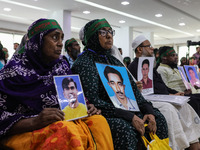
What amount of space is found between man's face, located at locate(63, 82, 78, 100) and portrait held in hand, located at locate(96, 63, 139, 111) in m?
0.44

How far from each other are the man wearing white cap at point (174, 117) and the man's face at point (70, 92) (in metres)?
1.16

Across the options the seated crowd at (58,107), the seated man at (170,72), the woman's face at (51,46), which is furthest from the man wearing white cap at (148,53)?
the woman's face at (51,46)

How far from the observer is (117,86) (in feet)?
6.50

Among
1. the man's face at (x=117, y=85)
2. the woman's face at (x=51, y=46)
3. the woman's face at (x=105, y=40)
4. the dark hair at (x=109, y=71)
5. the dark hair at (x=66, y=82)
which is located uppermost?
the woman's face at (x=105, y=40)

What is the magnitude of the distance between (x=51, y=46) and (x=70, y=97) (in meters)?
0.41

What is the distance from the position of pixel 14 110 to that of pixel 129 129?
30.3 inches

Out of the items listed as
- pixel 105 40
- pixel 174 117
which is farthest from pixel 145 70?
pixel 105 40

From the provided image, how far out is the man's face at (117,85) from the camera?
6.35 feet

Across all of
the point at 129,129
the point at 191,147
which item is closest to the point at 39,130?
the point at 129,129

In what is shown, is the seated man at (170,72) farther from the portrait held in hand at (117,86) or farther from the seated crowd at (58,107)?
the portrait held in hand at (117,86)

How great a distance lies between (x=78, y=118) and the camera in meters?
1.45

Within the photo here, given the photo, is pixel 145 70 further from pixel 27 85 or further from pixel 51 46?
pixel 27 85

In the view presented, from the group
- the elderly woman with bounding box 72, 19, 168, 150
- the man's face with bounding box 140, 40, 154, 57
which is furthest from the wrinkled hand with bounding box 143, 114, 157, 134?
the man's face with bounding box 140, 40, 154, 57

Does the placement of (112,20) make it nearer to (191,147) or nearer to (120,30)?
(120,30)
